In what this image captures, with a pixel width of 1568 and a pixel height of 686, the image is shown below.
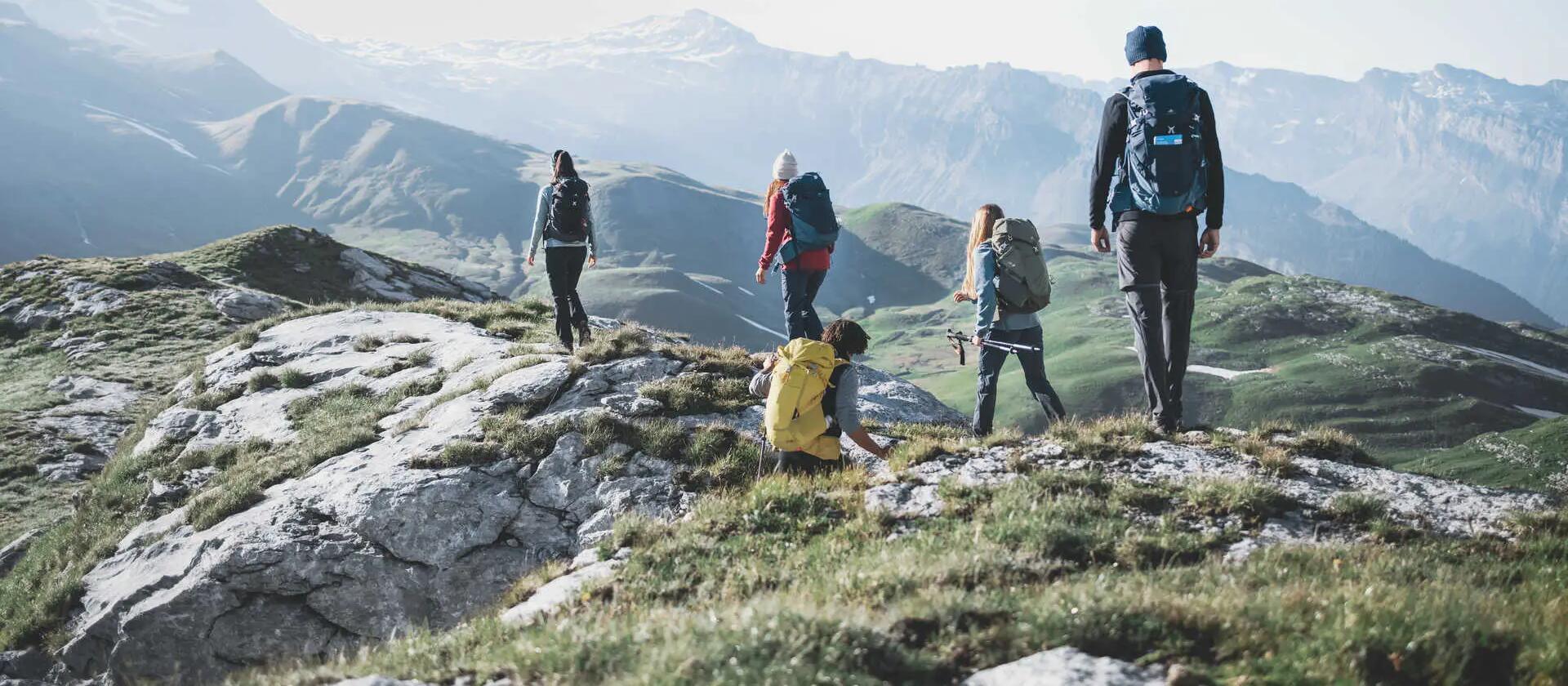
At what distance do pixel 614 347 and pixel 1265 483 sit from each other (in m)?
11.2

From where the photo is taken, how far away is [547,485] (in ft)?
42.3

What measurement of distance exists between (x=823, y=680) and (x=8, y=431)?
2520 cm

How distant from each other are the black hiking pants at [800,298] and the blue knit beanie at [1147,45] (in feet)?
20.0

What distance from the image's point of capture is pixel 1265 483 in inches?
376

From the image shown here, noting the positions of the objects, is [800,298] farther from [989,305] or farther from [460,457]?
[460,457]

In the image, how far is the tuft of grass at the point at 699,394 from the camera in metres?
14.7

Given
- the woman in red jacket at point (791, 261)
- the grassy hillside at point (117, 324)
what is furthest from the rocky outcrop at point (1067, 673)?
the grassy hillside at point (117, 324)

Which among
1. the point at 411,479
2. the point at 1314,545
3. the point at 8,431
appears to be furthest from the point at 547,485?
the point at 8,431

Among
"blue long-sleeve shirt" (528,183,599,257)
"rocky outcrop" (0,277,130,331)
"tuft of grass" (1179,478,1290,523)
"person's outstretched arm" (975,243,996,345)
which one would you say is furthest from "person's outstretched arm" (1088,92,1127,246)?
"rocky outcrop" (0,277,130,331)

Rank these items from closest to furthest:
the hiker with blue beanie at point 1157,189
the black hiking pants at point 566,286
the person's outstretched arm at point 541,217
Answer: the hiker with blue beanie at point 1157,189 < the person's outstretched arm at point 541,217 < the black hiking pants at point 566,286

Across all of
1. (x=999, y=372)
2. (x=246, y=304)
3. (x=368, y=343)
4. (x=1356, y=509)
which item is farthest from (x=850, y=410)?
(x=246, y=304)

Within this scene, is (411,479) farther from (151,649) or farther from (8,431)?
(8,431)

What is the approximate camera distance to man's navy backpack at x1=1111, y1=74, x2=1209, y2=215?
1037cm

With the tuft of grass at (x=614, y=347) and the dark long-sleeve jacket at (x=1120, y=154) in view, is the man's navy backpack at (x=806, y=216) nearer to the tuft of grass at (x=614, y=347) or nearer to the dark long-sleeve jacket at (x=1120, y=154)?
the tuft of grass at (x=614, y=347)
